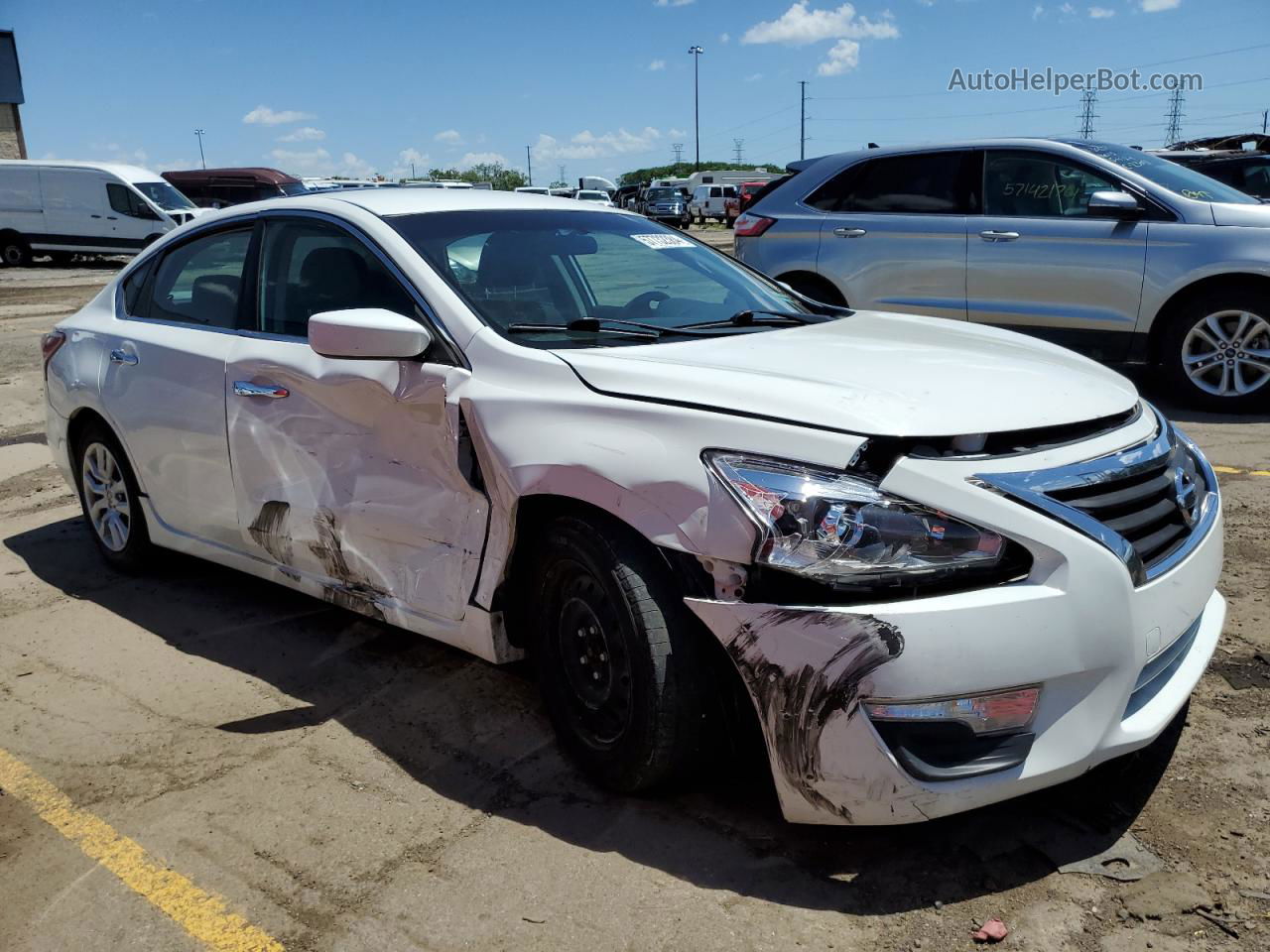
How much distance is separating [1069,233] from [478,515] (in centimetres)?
562

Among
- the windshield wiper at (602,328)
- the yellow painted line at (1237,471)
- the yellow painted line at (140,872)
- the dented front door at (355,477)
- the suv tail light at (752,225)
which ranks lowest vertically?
the yellow painted line at (140,872)

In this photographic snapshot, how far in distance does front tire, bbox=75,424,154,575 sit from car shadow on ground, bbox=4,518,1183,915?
579 millimetres

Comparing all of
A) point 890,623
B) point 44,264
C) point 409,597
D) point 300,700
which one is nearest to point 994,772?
point 890,623

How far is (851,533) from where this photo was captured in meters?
2.44

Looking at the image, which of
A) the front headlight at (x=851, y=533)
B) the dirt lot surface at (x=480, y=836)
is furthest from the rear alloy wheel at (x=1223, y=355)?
the front headlight at (x=851, y=533)

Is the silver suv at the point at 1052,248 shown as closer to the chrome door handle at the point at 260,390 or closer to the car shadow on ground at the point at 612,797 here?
the car shadow on ground at the point at 612,797

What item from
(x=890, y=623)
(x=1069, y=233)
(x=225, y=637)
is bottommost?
(x=225, y=637)

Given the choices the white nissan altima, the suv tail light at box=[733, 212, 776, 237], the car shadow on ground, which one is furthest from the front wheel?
the car shadow on ground

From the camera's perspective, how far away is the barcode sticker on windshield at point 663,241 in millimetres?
4121

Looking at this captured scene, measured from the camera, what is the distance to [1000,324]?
7.77 metres

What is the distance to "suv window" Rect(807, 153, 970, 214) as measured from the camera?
7.89 metres

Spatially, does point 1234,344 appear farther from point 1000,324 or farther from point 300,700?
point 300,700

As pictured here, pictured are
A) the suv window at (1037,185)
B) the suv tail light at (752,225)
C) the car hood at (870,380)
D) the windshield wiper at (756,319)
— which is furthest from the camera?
the suv tail light at (752,225)

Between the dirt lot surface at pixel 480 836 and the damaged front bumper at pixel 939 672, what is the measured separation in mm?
258
